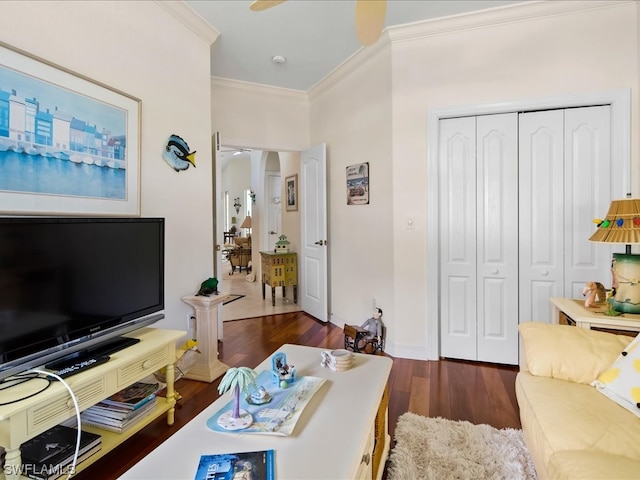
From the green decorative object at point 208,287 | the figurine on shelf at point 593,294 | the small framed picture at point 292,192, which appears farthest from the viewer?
the small framed picture at point 292,192

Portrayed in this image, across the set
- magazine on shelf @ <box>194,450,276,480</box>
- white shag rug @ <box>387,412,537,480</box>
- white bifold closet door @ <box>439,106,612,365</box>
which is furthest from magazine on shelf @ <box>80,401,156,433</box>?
white bifold closet door @ <box>439,106,612,365</box>

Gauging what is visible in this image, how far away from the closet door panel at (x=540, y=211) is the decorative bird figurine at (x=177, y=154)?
2675 mm

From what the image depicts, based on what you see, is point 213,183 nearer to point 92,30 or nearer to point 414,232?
point 92,30

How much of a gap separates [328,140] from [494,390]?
3.02m

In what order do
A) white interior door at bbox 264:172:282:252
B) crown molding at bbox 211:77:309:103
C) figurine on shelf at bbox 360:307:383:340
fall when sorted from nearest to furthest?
1. figurine on shelf at bbox 360:307:383:340
2. crown molding at bbox 211:77:309:103
3. white interior door at bbox 264:172:282:252

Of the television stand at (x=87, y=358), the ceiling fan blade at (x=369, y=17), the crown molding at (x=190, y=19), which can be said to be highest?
the crown molding at (x=190, y=19)

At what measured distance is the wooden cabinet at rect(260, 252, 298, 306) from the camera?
4883mm

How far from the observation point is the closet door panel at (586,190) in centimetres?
258

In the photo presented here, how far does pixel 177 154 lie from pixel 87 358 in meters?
1.60

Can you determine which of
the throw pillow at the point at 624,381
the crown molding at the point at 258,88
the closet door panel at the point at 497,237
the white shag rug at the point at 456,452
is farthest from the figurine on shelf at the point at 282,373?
the crown molding at the point at 258,88

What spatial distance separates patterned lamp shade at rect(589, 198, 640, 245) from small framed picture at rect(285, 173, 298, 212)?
3.77 metres

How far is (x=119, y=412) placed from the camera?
181 centimetres

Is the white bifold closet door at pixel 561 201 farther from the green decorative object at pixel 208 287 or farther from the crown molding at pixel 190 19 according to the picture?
the crown molding at pixel 190 19

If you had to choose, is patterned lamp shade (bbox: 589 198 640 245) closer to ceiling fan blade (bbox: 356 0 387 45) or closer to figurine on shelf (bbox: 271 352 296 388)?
ceiling fan blade (bbox: 356 0 387 45)
